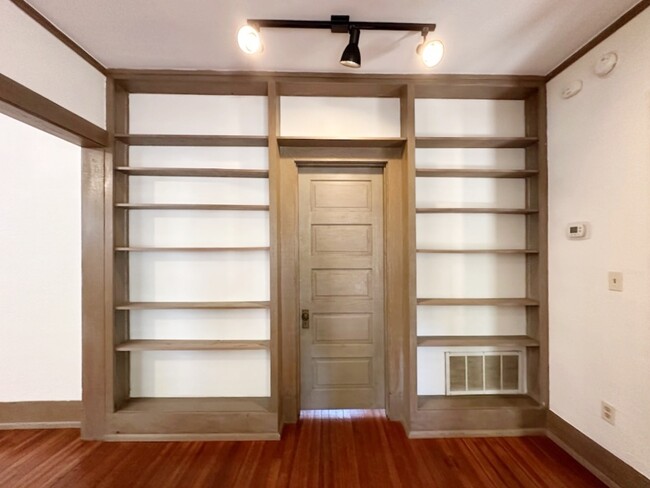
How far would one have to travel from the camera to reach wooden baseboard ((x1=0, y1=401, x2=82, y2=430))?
2.33 m

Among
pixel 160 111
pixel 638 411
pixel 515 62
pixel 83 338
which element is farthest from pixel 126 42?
pixel 638 411

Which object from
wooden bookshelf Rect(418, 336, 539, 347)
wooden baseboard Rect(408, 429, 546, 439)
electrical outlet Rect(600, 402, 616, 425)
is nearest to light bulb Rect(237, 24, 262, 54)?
wooden bookshelf Rect(418, 336, 539, 347)

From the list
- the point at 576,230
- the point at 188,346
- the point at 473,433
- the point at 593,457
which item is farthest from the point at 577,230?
the point at 188,346

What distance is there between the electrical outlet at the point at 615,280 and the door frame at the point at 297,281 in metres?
1.22

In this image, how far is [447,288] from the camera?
2.53 meters

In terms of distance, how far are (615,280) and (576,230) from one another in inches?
15.2

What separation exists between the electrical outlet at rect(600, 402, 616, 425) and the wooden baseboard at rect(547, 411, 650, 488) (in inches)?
7.4

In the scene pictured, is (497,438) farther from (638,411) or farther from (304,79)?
(304,79)

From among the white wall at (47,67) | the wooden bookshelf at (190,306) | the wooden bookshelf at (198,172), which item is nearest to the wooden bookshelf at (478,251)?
the wooden bookshelf at (190,306)

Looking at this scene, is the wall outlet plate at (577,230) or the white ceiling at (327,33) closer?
the white ceiling at (327,33)

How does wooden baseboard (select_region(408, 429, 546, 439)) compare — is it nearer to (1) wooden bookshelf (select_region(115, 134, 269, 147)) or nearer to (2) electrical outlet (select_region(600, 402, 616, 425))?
(2) electrical outlet (select_region(600, 402, 616, 425))

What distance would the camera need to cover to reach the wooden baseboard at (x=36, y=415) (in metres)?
2.33

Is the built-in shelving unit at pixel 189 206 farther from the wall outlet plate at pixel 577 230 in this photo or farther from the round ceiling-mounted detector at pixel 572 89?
the round ceiling-mounted detector at pixel 572 89

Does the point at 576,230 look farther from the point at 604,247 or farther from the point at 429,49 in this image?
the point at 429,49
